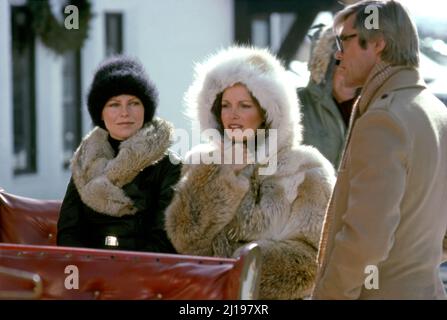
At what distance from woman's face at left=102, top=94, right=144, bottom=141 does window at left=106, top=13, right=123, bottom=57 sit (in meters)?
8.57

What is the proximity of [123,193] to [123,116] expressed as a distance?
0.35 m

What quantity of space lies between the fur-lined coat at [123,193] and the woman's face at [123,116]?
0.05 metres

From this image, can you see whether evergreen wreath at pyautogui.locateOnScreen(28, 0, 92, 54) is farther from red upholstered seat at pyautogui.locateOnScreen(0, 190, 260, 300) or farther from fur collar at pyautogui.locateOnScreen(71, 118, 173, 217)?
red upholstered seat at pyautogui.locateOnScreen(0, 190, 260, 300)

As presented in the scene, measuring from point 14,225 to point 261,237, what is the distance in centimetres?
134

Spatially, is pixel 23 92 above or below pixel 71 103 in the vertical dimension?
above

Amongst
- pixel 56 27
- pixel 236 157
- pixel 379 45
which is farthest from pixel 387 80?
pixel 56 27

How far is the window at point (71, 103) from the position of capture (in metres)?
12.3

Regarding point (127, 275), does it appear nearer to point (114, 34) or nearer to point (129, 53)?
point (129, 53)

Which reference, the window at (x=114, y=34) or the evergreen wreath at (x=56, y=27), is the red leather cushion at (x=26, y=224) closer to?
the evergreen wreath at (x=56, y=27)

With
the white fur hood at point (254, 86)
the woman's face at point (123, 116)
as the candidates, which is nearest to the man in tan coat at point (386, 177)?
the white fur hood at point (254, 86)

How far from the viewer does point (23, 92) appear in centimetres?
1156
